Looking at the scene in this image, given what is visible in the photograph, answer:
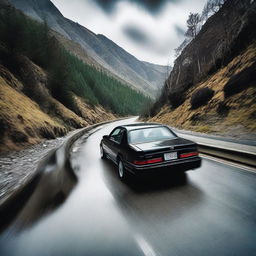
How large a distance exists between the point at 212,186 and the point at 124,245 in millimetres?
2651

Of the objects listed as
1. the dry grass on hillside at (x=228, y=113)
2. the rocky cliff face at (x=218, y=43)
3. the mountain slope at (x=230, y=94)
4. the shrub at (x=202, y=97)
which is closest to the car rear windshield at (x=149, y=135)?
the mountain slope at (x=230, y=94)

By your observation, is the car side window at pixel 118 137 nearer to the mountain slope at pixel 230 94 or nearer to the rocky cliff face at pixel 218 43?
the mountain slope at pixel 230 94

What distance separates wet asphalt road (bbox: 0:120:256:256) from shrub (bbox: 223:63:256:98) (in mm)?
13357

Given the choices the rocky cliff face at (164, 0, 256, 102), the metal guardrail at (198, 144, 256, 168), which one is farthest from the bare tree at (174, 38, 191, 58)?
the metal guardrail at (198, 144, 256, 168)

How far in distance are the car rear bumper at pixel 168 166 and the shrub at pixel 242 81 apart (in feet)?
45.7

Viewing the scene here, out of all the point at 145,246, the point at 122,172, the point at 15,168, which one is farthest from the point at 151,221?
the point at 15,168

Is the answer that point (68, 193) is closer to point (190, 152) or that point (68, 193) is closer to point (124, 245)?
point (124, 245)

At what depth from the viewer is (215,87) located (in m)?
20.5

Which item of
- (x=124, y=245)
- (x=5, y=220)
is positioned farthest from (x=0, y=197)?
(x=124, y=245)

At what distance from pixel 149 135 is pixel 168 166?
1.18 metres

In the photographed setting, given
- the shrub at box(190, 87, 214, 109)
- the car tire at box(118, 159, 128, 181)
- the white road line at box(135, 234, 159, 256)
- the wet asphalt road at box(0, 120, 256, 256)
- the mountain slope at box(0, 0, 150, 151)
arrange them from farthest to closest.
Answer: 1. the shrub at box(190, 87, 214, 109)
2. the mountain slope at box(0, 0, 150, 151)
3. the car tire at box(118, 159, 128, 181)
4. the wet asphalt road at box(0, 120, 256, 256)
5. the white road line at box(135, 234, 159, 256)

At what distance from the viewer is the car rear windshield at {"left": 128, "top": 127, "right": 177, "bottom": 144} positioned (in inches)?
199

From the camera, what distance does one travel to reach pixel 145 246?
7.89 feet

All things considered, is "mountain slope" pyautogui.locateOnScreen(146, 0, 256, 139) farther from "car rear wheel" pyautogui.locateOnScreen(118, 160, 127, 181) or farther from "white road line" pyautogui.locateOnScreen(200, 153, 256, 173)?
"car rear wheel" pyautogui.locateOnScreen(118, 160, 127, 181)
